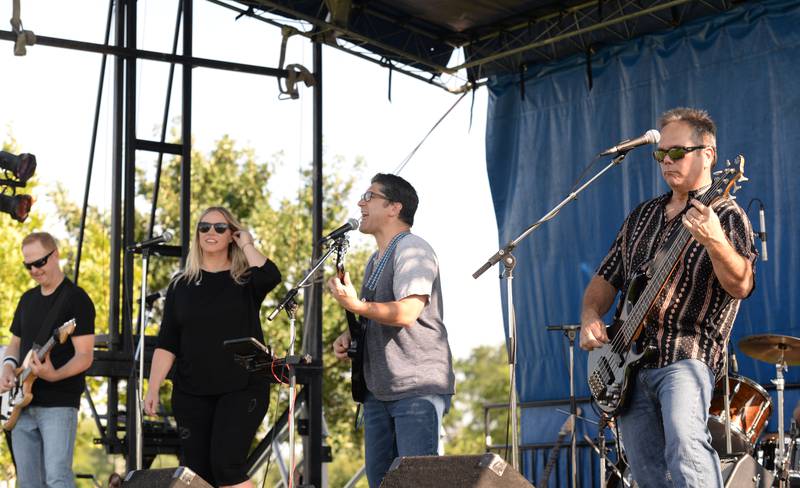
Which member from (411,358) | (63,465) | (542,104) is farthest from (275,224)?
(411,358)

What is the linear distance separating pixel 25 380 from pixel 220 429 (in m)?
1.54

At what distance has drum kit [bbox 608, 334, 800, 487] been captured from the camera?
6242mm

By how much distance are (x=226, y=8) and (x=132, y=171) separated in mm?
1460

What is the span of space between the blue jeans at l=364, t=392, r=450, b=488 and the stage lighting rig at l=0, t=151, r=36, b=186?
294cm

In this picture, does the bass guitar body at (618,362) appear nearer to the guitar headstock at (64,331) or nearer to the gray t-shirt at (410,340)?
the gray t-shirt at (410,340)

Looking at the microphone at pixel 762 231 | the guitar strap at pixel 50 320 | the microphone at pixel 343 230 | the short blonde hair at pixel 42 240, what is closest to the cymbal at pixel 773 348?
the microphone at pixel 762 231

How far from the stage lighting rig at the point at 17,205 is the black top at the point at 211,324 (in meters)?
1.47

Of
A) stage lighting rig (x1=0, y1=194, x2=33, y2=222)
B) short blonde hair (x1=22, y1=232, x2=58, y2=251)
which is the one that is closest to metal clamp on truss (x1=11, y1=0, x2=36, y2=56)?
stage lighting rig (x1=0, y1=194, x2=33, y2=222)

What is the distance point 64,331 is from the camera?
5.74 metres

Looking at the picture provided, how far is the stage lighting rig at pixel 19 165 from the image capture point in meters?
6.25

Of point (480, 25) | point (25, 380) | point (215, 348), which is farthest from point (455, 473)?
point (480, 25)

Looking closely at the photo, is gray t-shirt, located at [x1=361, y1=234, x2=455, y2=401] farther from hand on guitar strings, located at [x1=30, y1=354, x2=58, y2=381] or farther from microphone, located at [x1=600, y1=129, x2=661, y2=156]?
hand on guitar strings, located at [x1=30, y1=354, x2=58, y2=381]

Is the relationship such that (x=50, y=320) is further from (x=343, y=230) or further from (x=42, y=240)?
(x=343, y=230)

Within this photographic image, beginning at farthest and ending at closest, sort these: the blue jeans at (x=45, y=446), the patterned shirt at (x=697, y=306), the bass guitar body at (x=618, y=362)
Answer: the blue jeans at (x=45, y=446), the bass guitar body at (x=618, y=362), the patterned shirt at (x=697, y=306)
